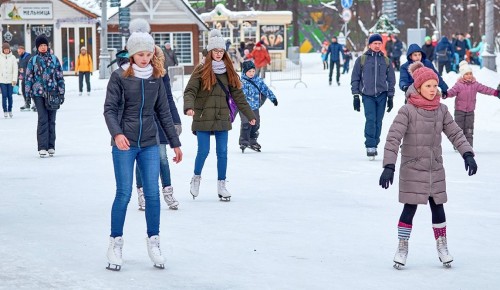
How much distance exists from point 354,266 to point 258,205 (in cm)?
323

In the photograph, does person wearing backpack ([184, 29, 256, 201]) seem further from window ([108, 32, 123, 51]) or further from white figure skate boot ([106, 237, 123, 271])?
window ([108, 32, 123, 51])

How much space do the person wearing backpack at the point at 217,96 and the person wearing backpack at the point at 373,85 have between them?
14.8ft

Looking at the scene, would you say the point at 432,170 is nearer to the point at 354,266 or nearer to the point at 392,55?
the point at 354,266

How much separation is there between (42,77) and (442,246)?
9.02 meters

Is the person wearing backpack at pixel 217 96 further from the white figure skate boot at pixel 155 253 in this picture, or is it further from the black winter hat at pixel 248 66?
the black winter hat at pixel 248 66

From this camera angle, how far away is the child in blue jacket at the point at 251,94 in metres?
15.8

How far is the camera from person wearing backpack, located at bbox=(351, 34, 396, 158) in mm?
15344

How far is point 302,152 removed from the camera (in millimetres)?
16469

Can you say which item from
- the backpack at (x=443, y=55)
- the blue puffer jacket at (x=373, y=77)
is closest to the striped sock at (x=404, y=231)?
the blue puffer jacket at (x=373, y=77)

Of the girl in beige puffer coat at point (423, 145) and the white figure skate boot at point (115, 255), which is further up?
the girl in beige puffer coat at point (423, 145)

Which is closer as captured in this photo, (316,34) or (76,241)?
(76,241)

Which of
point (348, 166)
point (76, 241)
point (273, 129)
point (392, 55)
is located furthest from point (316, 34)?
Result: point (76, 241)

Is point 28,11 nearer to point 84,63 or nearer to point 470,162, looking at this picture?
point 84,63

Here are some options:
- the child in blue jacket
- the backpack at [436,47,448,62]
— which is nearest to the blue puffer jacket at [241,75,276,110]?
the child in blue jacket
